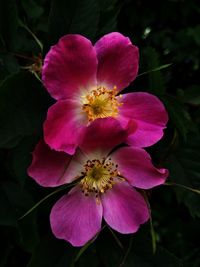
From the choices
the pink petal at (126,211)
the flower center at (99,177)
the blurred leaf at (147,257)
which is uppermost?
the flower center at (99,177)

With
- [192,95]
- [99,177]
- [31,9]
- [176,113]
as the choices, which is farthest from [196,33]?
[99,177]

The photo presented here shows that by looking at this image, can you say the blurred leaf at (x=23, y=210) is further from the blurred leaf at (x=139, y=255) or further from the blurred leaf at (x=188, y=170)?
the blurred leaf at (x=188, y=170)

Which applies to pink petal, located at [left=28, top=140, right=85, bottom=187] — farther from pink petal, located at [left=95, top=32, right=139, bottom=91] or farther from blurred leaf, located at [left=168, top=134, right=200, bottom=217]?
blurred leaf, located at [left=168, top=134, right=200, bottom=217]

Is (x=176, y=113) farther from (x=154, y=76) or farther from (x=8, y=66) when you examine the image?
(x=8, y=66)

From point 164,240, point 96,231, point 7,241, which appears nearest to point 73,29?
point 96,231

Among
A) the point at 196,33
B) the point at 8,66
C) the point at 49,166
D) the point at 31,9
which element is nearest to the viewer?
the point at 49,166

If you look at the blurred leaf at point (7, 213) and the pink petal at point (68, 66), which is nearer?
the pink petal at point (68, 66)

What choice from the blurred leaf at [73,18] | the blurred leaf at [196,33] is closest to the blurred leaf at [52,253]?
the blurred leaf at [73,18]
